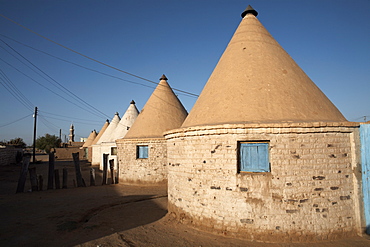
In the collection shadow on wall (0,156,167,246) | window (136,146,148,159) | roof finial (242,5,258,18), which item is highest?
roof finial (242,5,258,18)

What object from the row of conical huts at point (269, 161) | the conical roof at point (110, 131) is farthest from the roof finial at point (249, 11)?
the conical roof at point (110, 131)

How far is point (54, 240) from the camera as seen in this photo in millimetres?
6176

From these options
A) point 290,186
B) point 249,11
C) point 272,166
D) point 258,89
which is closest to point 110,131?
point 249,11

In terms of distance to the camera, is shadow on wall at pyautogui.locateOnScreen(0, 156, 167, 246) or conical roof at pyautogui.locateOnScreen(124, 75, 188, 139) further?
conical roof at pyautogui.locateOnScreen(124, 75, 188, 139)

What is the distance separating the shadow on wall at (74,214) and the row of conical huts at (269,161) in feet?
6.39

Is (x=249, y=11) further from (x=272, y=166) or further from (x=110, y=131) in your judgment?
(x=110, y=131)

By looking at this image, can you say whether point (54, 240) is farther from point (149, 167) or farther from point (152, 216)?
point (149, 167)

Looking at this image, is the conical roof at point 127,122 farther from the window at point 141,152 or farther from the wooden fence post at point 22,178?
the wooden fence post at point 22,178

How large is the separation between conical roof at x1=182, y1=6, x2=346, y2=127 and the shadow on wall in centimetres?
370

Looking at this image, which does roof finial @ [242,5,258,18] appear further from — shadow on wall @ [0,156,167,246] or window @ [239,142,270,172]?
shadow on wall @ [0,156,167,246]

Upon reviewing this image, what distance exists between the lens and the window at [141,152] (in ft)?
46.6

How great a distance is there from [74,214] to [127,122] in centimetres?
1248

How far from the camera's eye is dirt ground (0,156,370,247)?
5.92 metres

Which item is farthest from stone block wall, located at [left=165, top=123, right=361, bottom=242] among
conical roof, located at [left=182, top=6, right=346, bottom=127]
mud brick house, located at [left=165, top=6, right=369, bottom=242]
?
conical roof, located at [left=182, top=6, right=346, bottom=127]
